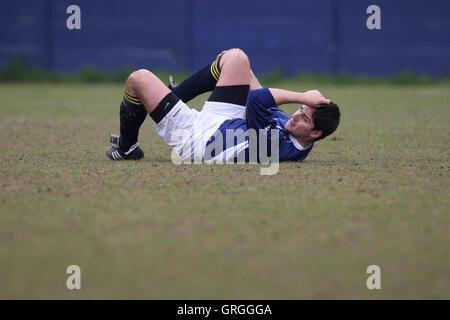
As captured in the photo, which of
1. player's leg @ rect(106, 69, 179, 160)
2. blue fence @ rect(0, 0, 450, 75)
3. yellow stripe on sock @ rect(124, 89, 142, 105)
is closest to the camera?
player's leg @ rect(106, 69, 179, 160)

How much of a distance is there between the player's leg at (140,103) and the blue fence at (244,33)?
11182mm

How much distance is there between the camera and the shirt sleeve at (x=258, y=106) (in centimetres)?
485

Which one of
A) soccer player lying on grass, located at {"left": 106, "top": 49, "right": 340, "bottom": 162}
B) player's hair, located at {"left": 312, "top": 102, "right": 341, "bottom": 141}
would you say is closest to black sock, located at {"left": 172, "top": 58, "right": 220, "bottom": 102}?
soccer player lying on grass, located at {"left": 106, "top": 49, "right": 340, "bottom": 162}

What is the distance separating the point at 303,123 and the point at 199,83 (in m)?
0.98

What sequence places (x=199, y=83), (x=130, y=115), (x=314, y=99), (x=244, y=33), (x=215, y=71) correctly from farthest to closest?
(x=244, y=33), (x=199, y=83), (x=215, y=71), (x=130, y=115), (x=314, y=99)

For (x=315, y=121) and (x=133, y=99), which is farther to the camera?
(x=133, y=99)

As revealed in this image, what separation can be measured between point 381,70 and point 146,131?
9.62 metres

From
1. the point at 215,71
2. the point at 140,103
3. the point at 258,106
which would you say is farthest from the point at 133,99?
the point at 258,106

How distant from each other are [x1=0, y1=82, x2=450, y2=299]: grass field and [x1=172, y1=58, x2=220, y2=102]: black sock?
599 millimetres

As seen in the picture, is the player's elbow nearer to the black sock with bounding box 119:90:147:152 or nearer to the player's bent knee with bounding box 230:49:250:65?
the black sock with bounding box 119:90:147:152

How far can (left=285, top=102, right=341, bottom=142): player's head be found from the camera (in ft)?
15.8

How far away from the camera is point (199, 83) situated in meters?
5.36

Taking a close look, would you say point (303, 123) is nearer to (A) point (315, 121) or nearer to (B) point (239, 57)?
(A) point (315, 121)

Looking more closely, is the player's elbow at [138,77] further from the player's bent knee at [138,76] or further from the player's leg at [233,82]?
the player's leg at [233,82]
